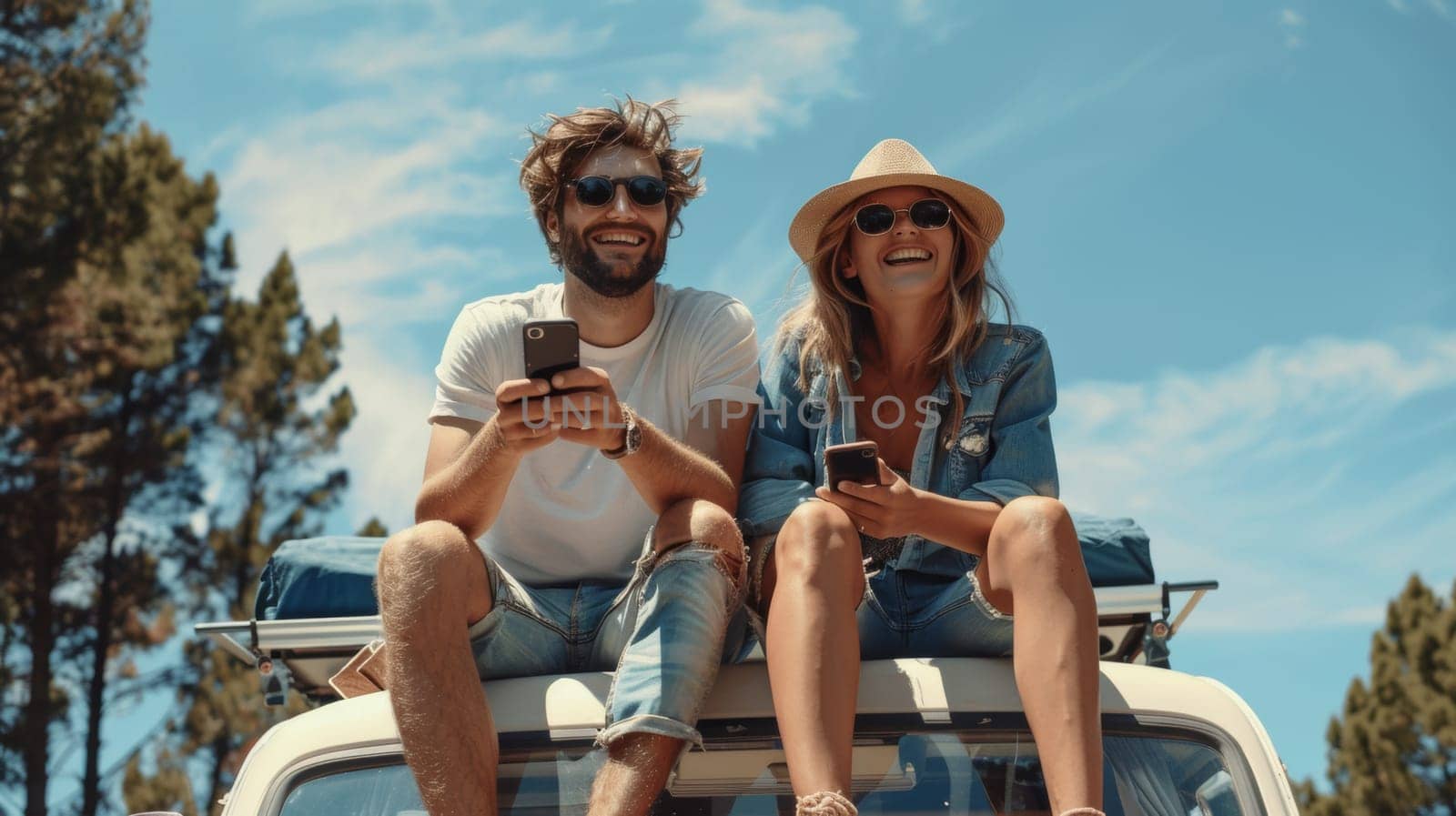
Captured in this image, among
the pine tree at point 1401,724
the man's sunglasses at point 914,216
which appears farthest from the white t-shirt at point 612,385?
the pine tree at point 1401,724

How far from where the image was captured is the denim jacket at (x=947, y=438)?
11.4 feet

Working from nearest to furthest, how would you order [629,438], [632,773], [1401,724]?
[632,773] → [629,438] → [1401,724]

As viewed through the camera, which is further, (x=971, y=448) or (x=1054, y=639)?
(x=971, y=448)

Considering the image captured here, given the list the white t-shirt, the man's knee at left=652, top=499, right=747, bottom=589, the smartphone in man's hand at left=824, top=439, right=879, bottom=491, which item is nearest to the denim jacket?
the white t-shirt

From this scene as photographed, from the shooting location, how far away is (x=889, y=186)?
12.7ft

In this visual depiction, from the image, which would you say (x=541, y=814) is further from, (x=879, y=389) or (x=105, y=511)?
(x=105, y=511)

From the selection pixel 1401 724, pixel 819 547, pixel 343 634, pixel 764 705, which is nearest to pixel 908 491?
pixel 819 547

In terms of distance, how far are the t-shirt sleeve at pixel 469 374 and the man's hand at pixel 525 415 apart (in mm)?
577

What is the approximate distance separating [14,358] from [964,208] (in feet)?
65.5

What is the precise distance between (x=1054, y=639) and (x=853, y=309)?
55.0 inches

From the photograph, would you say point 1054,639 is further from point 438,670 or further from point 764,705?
point 438,670

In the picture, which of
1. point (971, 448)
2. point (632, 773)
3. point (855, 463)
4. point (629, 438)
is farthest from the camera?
point (971, 448)

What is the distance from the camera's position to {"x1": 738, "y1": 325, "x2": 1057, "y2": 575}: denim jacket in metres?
3.47

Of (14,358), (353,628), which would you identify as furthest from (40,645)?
(353,628)
